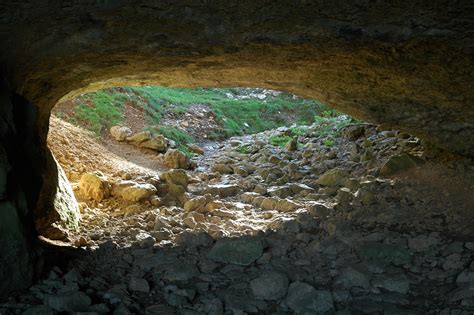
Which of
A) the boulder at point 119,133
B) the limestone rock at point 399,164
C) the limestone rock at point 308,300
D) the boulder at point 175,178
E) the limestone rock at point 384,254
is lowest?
the limestone rock at point 308,300

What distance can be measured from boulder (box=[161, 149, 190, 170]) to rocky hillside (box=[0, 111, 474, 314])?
1474mm

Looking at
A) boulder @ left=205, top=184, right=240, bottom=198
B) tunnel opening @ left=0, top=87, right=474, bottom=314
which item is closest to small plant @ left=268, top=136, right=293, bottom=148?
tunnel opening @ left=0, top=87, right=474, bottom=314

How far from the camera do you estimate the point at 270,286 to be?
12.5 ft

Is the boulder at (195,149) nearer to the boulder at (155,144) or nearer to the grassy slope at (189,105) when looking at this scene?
the grassy slope at (189,105)

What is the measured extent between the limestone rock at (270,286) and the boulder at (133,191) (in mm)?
2957

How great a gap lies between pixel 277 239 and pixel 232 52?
213 cm

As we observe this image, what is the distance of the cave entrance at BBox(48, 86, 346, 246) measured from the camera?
5.41 m

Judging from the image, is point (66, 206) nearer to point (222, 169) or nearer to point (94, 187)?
point (94, 187)

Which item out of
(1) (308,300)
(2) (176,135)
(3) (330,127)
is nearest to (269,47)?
(1) (308,300)

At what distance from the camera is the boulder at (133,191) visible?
6.32 meters

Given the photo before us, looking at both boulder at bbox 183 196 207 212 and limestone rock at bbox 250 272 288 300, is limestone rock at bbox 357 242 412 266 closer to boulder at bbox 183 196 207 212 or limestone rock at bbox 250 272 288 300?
limestone rock at bbox 250 272 288 300

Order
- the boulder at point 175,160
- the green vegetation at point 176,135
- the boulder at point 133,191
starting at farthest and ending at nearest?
the green vegetation at point 176,135 → the boulder at point 175,160 → the boulder at point 133,191

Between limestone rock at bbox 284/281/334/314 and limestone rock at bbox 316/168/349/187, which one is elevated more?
limestone rock at bbox 316/168/349/187

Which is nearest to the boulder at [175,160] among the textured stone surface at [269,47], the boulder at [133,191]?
the boulder at [133,191]
